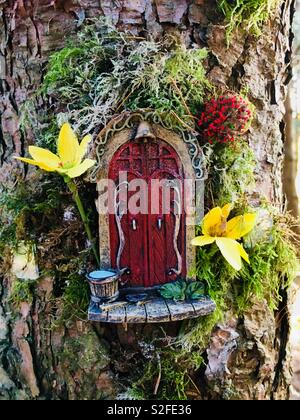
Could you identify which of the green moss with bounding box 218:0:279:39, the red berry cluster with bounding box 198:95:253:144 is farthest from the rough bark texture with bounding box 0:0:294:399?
the red berry cluster with bounding box 198:95:253:144

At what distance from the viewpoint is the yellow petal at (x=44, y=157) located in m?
1.18

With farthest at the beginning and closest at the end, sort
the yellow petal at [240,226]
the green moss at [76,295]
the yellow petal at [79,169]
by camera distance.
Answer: the green moss at [76,295] < the yellow petal at [240,226] < the yellow petal at [79,169]

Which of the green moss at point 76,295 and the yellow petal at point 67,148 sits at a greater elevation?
the yellow petal at point 67,148

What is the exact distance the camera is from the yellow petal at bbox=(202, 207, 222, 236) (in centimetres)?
125

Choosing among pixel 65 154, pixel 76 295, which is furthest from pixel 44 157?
pixel 76 295

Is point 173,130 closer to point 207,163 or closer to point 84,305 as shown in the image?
point 207,163

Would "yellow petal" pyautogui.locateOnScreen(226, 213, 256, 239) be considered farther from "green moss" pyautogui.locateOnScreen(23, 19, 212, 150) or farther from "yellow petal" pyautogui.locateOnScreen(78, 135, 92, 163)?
"yellow petal" pyautogui.locateOnScreen(78, 135, 92, 163)

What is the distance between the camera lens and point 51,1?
132 centimetres

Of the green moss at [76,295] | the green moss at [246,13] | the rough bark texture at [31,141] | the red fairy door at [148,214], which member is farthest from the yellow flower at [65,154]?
the green moss at [246,13]

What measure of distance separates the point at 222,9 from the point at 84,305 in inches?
39.5

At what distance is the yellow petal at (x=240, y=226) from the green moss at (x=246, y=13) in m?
0.58

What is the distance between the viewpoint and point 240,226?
1247 mm

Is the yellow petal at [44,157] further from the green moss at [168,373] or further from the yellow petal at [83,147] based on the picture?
the green moss at [168,373]

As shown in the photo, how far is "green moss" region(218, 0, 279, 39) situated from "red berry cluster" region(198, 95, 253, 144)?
0.81 feet
